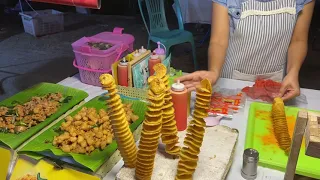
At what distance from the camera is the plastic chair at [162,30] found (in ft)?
13.2

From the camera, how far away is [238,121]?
1458 mm

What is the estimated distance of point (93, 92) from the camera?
1771 millimetres

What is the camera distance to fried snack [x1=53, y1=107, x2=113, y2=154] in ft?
3.93

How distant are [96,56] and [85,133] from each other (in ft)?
1.94

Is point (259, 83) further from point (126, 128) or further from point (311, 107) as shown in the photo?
point (126, 128)

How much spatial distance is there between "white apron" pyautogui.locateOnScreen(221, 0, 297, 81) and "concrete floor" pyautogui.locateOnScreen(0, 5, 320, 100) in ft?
6.53

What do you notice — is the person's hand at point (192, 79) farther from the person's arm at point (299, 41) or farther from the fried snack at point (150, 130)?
the person's arm at point (299, 41)

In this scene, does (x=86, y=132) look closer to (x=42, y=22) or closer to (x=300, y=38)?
(x=300, y=38)

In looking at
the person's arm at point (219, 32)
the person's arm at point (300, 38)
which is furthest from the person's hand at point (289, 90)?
the person's arm at point (219, 32)

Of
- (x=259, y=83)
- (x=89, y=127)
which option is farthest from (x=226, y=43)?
(x=89, y=127)

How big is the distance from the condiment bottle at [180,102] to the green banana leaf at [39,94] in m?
0.60

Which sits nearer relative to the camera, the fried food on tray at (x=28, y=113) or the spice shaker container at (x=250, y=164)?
the spice shaker container at (x=250, y=164)

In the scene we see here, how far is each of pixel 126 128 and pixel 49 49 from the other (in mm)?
4866

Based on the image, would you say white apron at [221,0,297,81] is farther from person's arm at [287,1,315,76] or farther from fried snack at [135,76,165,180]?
fried snack at [135,76,165,180]
